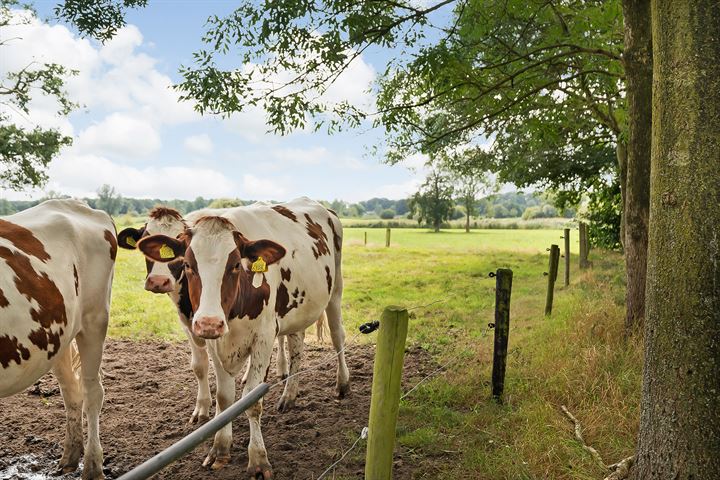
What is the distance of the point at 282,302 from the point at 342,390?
1.71 meters

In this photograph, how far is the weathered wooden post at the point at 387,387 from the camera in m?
2.76

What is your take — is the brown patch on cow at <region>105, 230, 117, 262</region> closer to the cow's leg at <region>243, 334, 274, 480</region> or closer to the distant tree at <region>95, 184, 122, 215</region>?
the cow's leg at <region>243, 334, 274, 480</region>

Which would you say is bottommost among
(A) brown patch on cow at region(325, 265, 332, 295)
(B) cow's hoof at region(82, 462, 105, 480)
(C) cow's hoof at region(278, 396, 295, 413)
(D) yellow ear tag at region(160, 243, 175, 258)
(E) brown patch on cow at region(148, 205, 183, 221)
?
(B) cow's hoof at region(82, 462, 105, 480)

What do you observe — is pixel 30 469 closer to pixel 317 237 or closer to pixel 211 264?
pixel 211 264

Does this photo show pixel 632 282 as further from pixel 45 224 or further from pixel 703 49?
pixel 45 224

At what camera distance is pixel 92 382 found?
16.2 ft

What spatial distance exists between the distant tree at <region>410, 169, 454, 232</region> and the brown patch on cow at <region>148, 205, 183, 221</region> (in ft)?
192

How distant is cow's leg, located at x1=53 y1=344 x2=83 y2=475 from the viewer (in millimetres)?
4840

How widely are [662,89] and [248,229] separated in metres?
3.62

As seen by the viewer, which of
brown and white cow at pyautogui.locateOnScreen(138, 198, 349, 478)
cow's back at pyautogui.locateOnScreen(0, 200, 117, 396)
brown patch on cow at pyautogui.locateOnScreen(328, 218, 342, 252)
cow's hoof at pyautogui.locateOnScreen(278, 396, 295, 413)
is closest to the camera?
cow's back at pyautogui.locateOnScreen(0, 200, 117, 396)

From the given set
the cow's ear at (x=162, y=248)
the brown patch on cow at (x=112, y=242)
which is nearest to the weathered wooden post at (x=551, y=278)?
the cow's ear at (x=162, y=248)

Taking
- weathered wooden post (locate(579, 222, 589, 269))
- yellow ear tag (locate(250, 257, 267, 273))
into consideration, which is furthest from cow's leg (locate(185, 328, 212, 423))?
weathered wooden post (locate(579, 222, 589, 269))

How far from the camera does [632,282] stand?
6.95 metres

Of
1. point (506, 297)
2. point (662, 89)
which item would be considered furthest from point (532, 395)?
point (662, 89)
